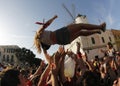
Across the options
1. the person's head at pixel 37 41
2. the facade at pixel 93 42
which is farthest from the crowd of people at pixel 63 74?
the facade at pixel 93 42

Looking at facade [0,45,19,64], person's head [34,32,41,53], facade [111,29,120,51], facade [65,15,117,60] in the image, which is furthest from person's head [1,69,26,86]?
facade [0,45,19,64]

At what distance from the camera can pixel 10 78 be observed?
171 inches

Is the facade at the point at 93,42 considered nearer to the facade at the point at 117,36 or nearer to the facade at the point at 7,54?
the facade at the point at 117,36

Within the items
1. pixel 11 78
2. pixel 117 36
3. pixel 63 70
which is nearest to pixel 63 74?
pixel 63 70

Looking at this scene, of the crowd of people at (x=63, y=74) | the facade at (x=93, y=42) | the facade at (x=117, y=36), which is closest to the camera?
the crowd of people at (x=63, y=74)

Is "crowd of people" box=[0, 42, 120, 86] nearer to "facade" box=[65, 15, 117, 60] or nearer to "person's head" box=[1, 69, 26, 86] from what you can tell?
"person's head" box=[1, 69, 26, 86]

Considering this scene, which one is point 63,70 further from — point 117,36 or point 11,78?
point 117,36

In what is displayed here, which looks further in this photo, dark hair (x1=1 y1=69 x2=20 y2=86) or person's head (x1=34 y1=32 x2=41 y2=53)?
person's head (x1=34 y1=32 x2=41 y2=53)

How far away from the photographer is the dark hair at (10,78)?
427 cm

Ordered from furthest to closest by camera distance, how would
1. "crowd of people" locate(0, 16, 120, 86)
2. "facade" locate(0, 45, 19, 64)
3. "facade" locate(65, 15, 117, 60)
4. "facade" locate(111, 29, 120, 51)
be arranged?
"facade" locate(0, 45, 19, 64) → "facade" locate(111, 29, 120, 51) → "facade" locate(65, 15, 117, 60) → "crowd of people" locate(0, 16, 120, 86)

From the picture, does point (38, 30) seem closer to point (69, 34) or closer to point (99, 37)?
point (69, 34)

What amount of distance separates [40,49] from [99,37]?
57502mm

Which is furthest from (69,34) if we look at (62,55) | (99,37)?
(99,37)

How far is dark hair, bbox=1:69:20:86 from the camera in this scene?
427 centimetres
